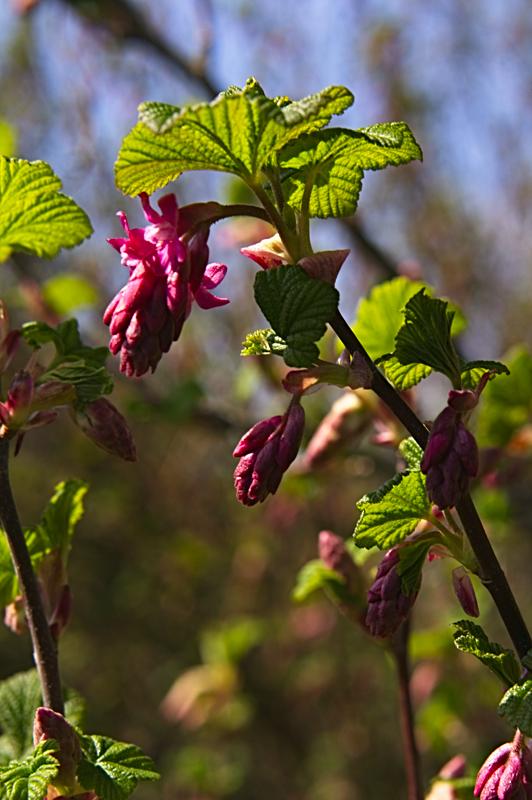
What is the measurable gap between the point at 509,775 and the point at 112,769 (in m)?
0.29

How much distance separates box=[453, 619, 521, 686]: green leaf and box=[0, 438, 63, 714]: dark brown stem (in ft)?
1.07

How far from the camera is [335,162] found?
26.6 inches

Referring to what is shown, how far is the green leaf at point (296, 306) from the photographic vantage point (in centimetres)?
60

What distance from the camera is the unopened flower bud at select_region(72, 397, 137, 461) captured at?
0.73 metres

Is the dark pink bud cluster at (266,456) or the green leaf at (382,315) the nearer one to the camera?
the dark pink bud cluster at (266,456)

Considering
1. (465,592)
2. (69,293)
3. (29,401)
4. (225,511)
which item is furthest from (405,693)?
Result: (225,511)

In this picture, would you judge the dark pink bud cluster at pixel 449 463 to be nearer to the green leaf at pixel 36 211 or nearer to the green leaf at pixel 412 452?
the green leaf at pixel 412 452

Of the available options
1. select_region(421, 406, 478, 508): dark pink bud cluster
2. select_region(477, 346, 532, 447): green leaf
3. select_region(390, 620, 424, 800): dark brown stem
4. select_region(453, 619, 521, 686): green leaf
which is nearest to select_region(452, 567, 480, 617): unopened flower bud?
select_region(453, 619, 521, 686): green leaf

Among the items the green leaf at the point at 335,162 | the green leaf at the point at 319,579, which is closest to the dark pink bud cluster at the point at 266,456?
the green leaf at the point at 335,162

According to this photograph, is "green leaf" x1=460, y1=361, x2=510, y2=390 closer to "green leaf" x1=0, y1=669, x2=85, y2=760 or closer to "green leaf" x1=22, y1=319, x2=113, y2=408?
"green leaf" x1=22, y1=319, x2=113, y2=408

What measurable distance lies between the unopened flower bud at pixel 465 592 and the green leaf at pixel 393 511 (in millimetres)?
62

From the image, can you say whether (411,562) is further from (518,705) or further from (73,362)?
(73,362)

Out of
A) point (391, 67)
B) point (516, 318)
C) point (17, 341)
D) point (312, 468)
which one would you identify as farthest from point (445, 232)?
point (17, 341)

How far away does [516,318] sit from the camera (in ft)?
16.5
